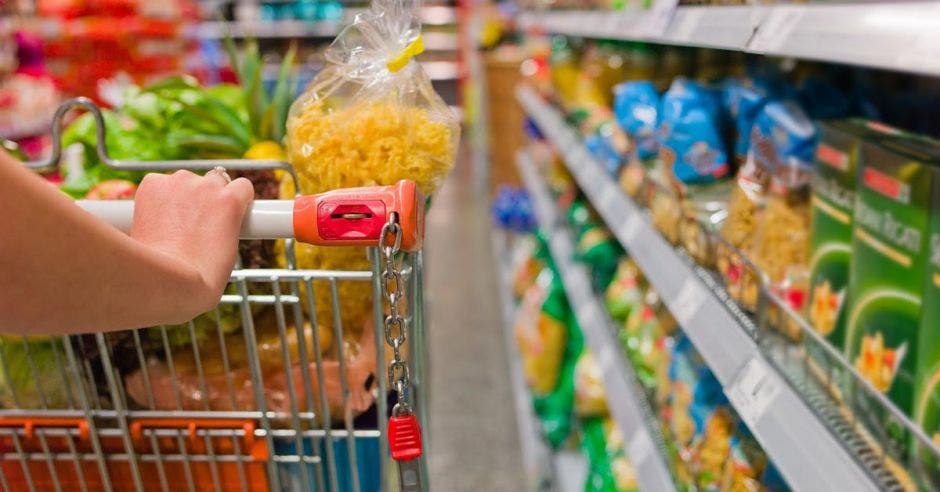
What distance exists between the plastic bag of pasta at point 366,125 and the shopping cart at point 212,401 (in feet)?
0.12

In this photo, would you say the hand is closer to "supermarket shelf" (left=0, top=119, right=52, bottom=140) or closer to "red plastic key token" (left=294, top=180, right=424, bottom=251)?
"red plastic key token" (left=294, top=180, right=424, bottom=251)

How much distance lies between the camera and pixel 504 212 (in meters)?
3.49

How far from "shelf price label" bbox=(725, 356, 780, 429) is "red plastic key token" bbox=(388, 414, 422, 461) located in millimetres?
371

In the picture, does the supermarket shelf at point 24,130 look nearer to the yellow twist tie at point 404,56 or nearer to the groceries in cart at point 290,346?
the groceries in cart at point 290,346

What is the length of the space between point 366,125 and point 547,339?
1584 millimetres

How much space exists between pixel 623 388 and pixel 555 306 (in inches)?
31.5

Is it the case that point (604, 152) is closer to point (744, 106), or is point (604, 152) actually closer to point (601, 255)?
point (601, 255)

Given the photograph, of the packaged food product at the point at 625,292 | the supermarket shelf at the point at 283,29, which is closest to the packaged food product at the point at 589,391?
the packaged food product at the point at 625,292

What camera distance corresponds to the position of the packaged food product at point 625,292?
5.70ft

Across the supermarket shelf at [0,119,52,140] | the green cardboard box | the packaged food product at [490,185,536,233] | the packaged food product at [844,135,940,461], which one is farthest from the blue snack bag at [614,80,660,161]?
the supermarket shelf at [0,119,52,140]

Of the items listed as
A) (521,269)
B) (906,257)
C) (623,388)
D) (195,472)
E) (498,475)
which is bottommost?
(498,475)

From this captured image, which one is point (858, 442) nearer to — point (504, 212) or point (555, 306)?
point (555, 306)

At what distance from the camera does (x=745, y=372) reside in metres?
0.87

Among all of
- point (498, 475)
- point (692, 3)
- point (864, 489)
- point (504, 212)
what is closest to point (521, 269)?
point (504, 212)
